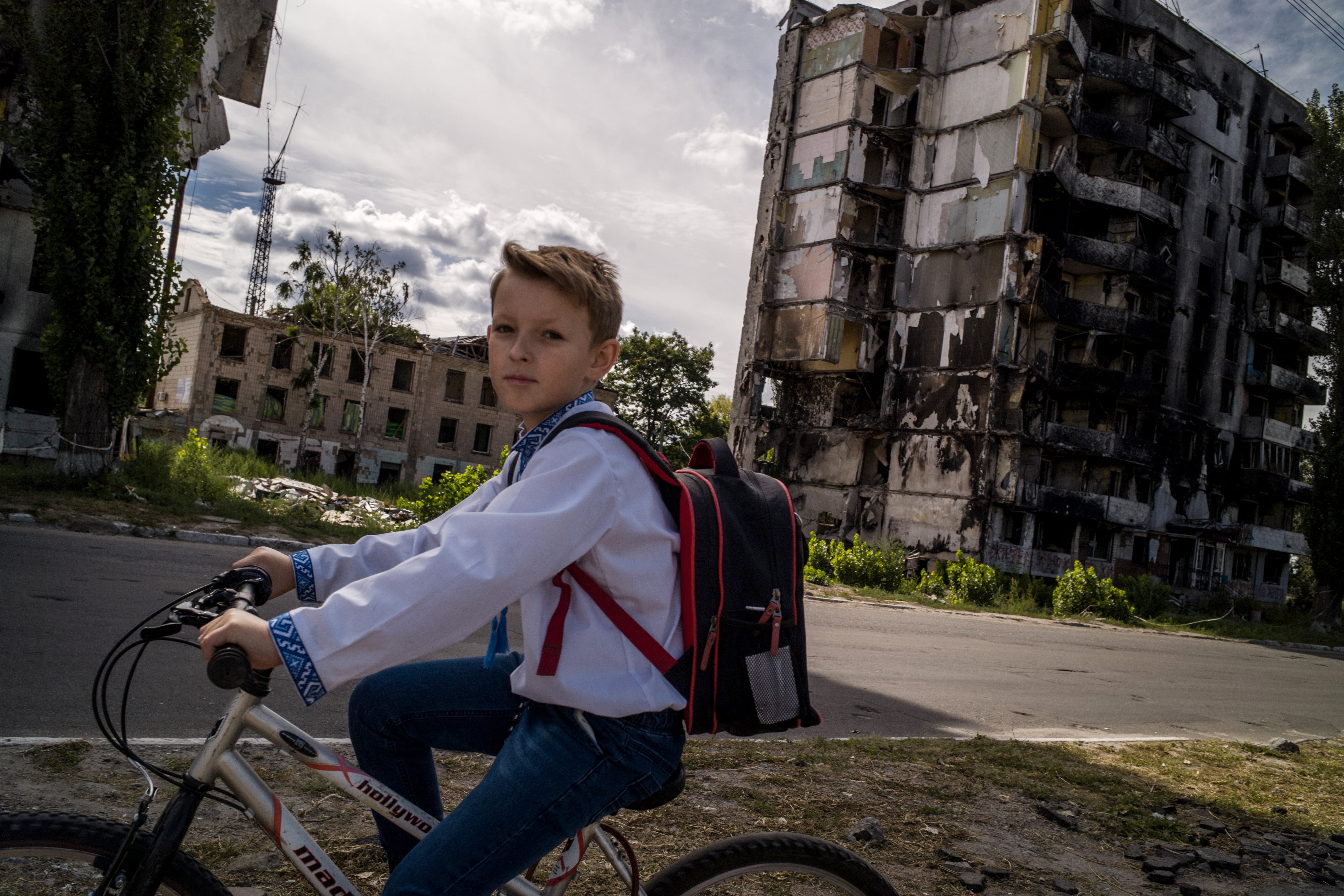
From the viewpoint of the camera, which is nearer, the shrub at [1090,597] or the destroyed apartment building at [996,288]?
the shrub at [1090,597]

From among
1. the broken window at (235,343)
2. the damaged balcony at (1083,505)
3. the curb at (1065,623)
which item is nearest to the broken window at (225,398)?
the broken window at (235,343)

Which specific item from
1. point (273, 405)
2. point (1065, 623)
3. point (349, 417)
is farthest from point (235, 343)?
point (1065, 623)

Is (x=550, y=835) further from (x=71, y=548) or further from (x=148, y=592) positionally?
(x=71, y=548)

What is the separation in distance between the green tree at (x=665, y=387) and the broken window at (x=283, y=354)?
1830 cm

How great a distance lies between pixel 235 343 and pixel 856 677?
39.1 m

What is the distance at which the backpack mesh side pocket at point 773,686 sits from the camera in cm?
181

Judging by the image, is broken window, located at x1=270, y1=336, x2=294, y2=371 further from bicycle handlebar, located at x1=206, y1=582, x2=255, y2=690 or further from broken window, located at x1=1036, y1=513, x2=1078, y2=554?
bicycle handlebar, located at x1=206, y1=582, x2=255, y2=690

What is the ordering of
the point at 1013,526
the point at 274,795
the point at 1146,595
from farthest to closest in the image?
the point at 1013,526
the point at 1146,595
the point at 274,795

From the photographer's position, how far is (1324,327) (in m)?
37.4

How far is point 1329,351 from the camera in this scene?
34781 millimetres

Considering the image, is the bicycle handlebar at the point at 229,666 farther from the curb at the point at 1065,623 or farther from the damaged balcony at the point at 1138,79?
the damaged balcony at the point at 1138,79

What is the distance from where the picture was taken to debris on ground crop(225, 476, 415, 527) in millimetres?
18812

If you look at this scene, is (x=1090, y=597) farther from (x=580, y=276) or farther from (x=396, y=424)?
(x=396, y=424)

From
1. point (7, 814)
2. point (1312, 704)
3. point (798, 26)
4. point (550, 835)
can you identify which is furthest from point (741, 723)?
point (798, 26)
